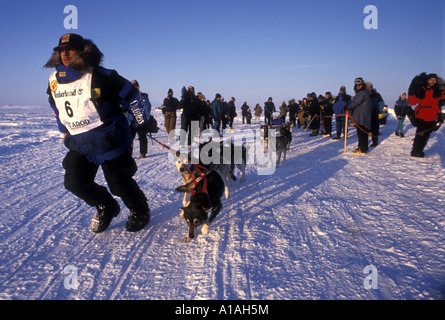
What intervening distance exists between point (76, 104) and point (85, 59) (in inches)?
17.6

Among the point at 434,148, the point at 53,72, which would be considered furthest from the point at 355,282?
the point at 434,148

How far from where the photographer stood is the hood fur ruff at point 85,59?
7.14ft

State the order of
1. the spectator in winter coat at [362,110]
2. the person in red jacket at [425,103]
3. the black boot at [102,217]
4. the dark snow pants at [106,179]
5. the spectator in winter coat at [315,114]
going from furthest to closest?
the spectator in winter coat at [315,114]
the spectator in winter coat at [362,110]
the person in red jacket at [425,103]
the black boot at [102,217]
the dark snow pants at [106,179]

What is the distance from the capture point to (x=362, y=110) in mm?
6840

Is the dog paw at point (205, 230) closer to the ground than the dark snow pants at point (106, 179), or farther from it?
closer to the ground

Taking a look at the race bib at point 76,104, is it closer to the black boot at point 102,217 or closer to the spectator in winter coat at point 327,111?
the black boot at point 102,217

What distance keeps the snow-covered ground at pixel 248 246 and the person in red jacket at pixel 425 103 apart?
7.22 ft

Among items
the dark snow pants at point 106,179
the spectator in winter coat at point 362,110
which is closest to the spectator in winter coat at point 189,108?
the spectator in winter coat at point 362,110

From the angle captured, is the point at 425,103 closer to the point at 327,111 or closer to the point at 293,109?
the point at 327,111

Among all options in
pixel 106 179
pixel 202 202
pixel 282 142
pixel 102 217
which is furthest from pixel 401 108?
pixel 102 217

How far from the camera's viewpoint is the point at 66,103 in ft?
7.31

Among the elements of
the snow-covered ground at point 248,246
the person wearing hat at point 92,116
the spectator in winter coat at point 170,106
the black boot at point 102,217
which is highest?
the spectator in winter coat at point 170,106

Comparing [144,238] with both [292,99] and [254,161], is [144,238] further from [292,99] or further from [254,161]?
[292,99]
